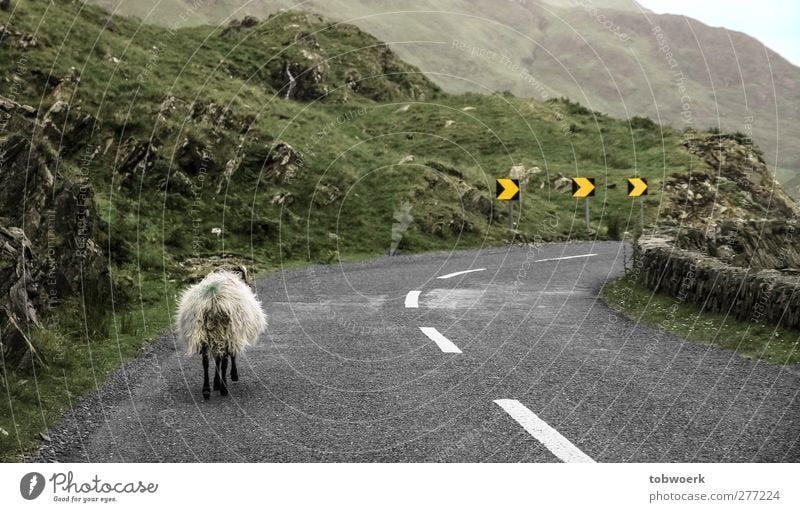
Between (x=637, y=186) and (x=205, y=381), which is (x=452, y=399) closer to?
(x=205, y=381)

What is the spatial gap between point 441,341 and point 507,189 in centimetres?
2035

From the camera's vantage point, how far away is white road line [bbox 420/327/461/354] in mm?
9273

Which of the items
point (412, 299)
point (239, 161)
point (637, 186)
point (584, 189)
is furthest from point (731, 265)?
point (584, 189)

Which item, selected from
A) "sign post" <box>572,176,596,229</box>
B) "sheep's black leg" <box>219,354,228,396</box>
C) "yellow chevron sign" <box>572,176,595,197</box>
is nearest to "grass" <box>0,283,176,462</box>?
"sheep's black leg" <box>219,354,228,396</box>

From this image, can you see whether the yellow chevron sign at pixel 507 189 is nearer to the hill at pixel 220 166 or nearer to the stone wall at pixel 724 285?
the hill at pixel 220 166

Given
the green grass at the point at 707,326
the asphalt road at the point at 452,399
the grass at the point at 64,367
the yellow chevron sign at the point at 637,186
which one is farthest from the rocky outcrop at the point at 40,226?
the yellow chevron sign at the point at 637,186

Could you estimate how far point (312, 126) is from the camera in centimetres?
3547

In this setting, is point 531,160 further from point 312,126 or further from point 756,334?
point 756,334

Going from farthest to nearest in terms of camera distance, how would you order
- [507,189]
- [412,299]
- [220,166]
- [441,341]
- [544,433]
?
[507,189] < [220,166] < [412,299] < [441,341] < [544,433]

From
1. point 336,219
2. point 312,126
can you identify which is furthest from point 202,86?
point 336,219

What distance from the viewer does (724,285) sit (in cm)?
1107

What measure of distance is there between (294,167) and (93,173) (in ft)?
26.2

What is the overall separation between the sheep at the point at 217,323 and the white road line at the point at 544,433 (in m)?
2.76

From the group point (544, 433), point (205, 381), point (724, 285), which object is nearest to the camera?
point (544, 433)
